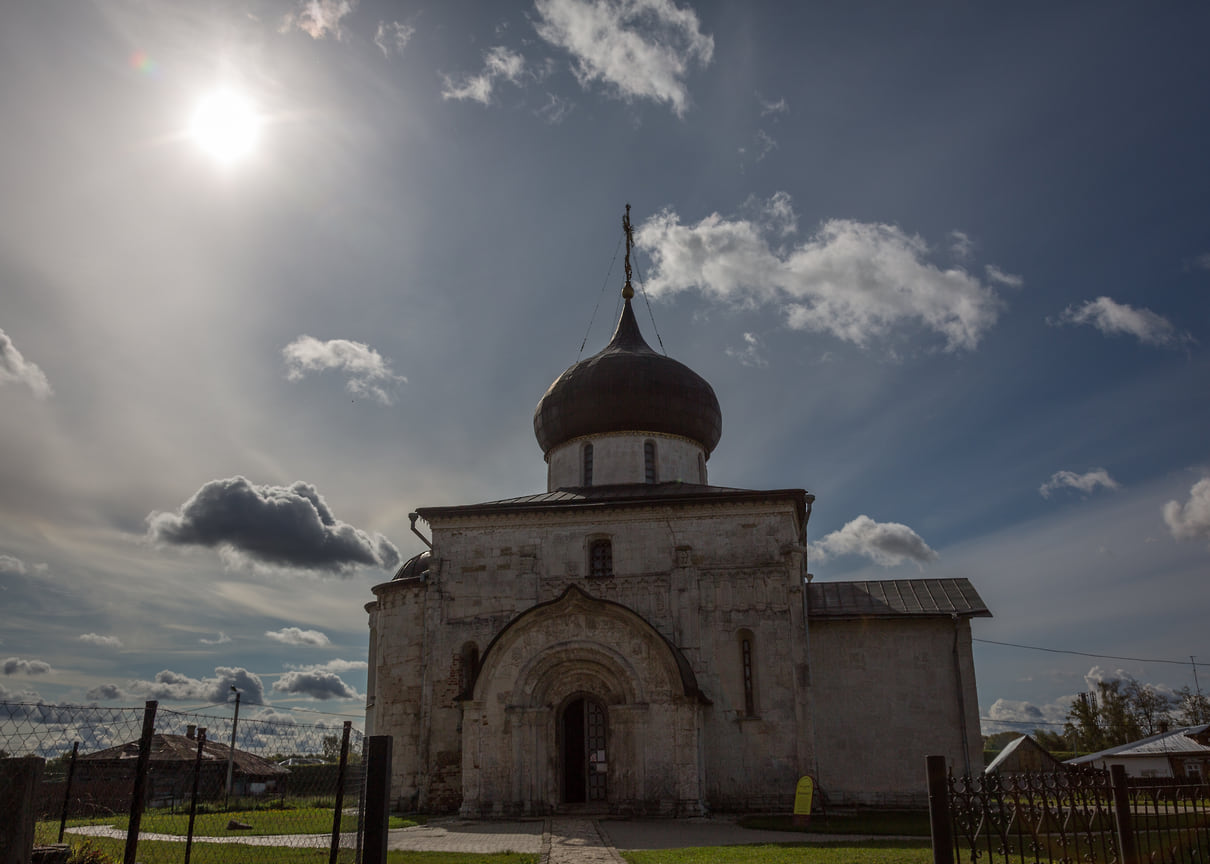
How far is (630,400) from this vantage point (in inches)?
950

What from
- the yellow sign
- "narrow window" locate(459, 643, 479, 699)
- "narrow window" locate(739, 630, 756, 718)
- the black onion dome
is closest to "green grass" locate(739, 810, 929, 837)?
the yellow sign

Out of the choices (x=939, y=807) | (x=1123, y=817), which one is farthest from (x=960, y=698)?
(x=939, y=807)

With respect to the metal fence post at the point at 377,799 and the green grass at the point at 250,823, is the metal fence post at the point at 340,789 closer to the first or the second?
the metal fence post at the point at 377,799

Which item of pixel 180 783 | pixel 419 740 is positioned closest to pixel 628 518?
pixel 419 740

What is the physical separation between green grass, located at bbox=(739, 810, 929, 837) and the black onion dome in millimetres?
10396

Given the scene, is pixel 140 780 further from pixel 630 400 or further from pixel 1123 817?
pixel 630 400

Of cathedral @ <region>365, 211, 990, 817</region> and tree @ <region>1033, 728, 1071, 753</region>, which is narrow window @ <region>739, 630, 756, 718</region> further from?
tree @ <region>1033, 728, 1071, 753</region>

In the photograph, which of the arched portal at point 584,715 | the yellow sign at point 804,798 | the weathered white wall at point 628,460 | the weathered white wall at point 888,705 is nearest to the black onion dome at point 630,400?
the weathered white wall at point 628,460

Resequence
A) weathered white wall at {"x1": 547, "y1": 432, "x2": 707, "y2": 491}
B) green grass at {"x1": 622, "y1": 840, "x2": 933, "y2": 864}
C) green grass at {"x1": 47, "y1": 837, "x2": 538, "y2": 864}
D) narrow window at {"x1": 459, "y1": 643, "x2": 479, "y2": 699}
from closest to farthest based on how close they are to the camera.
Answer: green grass at {"x1": 622, "y1": 840, "x2": 933, "y2": 864} < green grass at {"x1": 47, "y1": 837, "x2": 538, "y2": 864} < narrow window at {"x1": 459, "y1": 643, "x2": 479, "y2": 699} < weathered white wall at {"x1": 547, "y1": 432, "x2": 707, "y2": 491}

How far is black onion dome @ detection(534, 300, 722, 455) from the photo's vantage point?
2414cm

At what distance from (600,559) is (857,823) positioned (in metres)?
8.08

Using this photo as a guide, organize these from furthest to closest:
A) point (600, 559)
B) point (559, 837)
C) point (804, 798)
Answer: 1. point (600, 559)
2. point (804, 798)
3. point (559, 837)

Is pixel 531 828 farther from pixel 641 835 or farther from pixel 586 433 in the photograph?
pixel 586 433

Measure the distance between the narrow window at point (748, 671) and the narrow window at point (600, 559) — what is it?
11.6 ft
